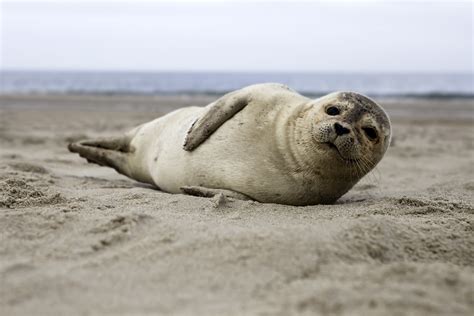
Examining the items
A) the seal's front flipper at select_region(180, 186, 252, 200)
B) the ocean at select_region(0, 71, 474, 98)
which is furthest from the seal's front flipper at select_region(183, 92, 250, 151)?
the ocean at select_region(0, 71, 474, 98)

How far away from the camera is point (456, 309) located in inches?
75.4

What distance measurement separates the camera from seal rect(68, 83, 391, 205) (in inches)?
143

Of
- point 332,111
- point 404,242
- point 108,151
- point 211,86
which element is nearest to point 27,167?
point 108,151

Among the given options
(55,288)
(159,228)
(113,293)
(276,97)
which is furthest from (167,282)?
(276,97)

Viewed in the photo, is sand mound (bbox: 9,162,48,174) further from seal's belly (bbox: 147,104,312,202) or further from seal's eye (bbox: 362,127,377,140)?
seal's eye (bbox: 362,127,377,140)

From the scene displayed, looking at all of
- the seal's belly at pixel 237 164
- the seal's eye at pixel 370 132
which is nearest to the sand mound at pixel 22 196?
the seal's belly at pixel 237 164

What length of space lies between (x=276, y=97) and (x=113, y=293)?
239 centimetres

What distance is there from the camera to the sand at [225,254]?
1.96 metres

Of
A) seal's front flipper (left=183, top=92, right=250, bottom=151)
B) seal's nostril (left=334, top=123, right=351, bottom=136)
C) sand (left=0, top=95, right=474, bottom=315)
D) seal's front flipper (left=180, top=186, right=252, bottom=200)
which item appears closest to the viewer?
sand (left=0, top=95, right=474, bottom=315)

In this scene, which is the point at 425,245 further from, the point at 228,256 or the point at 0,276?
the point at 0,276

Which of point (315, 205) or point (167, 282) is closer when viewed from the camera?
point (167, 282)

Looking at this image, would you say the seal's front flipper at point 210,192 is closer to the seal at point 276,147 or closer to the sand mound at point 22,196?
the seal at point 276,147

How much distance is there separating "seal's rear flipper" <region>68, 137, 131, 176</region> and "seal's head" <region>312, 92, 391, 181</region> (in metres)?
1.95

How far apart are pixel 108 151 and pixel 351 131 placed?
2.37m
